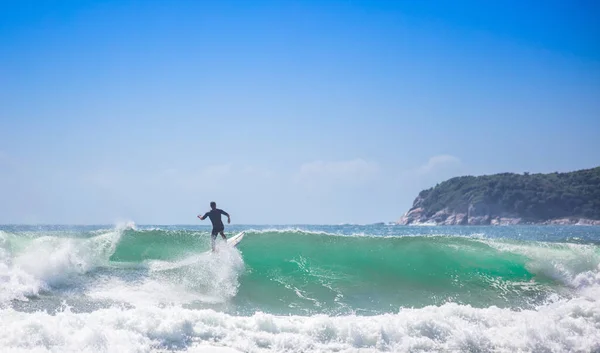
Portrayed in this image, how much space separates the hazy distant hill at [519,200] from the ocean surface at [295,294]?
9360 cm

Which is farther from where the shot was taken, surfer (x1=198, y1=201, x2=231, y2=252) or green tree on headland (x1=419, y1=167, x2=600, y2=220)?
green tree on headland (x1=419, y1=167, x2=600, y2=220)

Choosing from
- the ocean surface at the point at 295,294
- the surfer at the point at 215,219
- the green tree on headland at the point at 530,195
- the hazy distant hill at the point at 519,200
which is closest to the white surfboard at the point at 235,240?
the ocean surface at the point at 295,294

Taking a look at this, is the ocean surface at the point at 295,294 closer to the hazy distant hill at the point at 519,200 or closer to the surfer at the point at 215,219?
the surfer at the point at 215,219

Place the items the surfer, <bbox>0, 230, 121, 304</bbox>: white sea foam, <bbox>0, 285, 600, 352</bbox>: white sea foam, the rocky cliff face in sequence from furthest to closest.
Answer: the rocky cliff face < the surfer < <bbox>0, 230, 121, 304</bbox>: white sea foam < <bbox>0, 285, 600, 352</bbox>: white sea foam

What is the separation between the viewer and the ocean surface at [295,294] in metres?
9.08

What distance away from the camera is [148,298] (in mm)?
12086

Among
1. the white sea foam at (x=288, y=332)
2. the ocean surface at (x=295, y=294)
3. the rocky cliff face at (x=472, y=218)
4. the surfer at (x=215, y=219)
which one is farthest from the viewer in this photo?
the rocky cliff face at (x=472, y=218)

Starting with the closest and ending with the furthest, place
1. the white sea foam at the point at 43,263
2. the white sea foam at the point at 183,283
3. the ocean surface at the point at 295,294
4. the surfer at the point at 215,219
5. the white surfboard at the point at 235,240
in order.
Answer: the ocean surface at the point at 295,294
the white sea foam at the point at 43,263
the white sea foam at the point at 183,283
the surfer at the point at 215,219
the white surfboard at the point at 235,240

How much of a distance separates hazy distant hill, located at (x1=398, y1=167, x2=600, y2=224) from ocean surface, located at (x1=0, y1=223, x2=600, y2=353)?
9360 centimetres

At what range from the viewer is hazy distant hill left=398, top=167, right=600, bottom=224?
100 meters

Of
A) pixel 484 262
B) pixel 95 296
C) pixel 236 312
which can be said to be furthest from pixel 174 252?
pixel 484 262

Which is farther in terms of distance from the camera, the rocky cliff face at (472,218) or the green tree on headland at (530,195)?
the green tree on headland at (530,195)

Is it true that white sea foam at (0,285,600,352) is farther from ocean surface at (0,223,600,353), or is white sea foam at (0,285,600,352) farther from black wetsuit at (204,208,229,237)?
black wetsuit at (204,208,229,237)

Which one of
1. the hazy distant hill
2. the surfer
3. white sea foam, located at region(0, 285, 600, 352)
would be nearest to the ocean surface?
white sea foam, located at region(0, 285, 600, 352)
